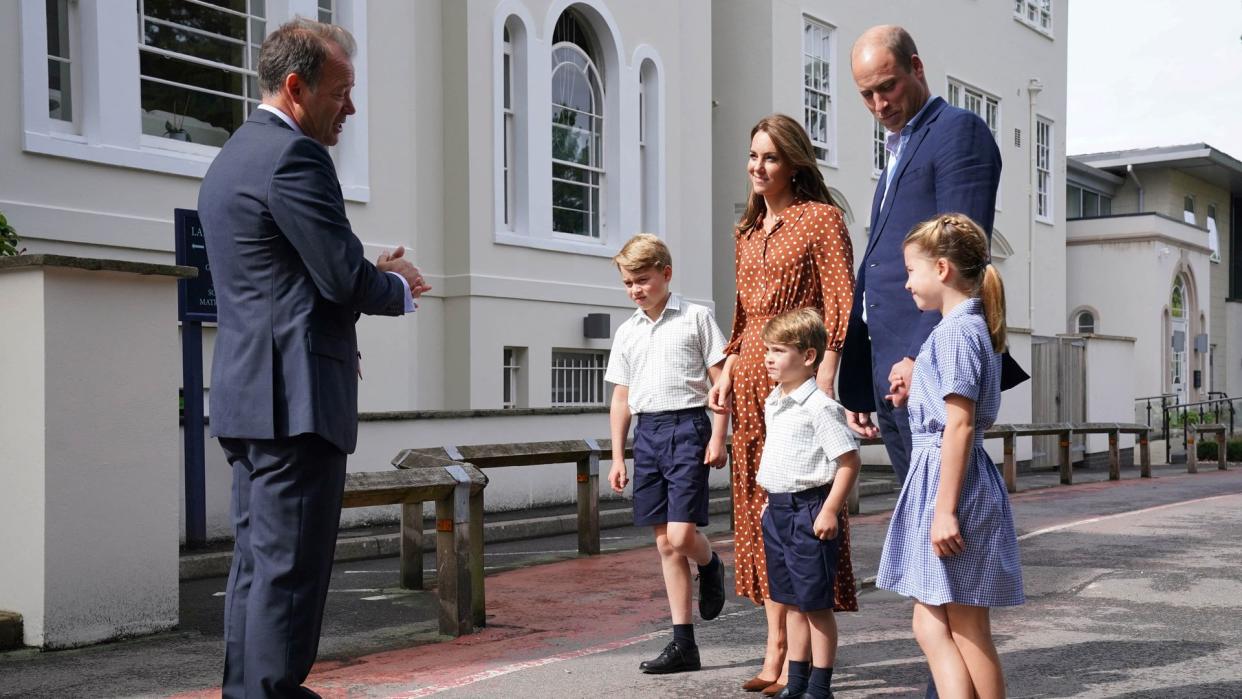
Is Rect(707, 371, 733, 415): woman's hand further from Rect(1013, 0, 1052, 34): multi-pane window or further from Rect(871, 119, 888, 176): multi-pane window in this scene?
Rect(1013, 0, 1052, 34): multi-pane window

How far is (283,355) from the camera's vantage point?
11.9 ft

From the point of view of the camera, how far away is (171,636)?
22.3 ft

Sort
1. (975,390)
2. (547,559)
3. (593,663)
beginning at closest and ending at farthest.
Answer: (975,390)
(593,663)
(547,559)

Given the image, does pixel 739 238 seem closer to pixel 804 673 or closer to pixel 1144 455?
pixel 804 673

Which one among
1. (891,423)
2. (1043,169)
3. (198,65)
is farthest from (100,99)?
(1043,169)

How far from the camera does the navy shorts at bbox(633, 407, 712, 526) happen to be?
557cm

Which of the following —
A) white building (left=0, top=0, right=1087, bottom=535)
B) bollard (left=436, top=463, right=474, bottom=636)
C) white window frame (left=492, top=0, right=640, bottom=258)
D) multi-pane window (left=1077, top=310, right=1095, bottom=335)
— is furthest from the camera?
multi-pane window (left=1077, top=310, right=1095, bottom=335)

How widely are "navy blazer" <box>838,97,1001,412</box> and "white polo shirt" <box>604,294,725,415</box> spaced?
1.16 m

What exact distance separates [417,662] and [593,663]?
84 centimetres

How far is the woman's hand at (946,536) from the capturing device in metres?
3.81

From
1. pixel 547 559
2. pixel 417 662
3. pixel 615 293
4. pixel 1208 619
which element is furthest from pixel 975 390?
pixel 615 293

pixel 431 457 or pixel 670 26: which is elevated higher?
pixel 670 26

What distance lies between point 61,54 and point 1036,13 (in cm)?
2308

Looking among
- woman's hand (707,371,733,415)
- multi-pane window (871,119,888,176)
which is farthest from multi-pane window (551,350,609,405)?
woman's hand (707,371,733,415)
